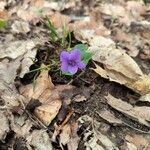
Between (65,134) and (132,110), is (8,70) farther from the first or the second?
(132,110)

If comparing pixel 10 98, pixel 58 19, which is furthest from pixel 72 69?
pixel 58 19

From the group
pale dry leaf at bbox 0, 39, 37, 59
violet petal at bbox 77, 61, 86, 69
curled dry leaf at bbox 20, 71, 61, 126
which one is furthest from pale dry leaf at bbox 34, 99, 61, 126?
pale dry leaf at bbox 0, 39, 37, 59

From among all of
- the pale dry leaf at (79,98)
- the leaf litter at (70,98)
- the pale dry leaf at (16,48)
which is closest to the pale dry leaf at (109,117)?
the leaf litter at (70,98)

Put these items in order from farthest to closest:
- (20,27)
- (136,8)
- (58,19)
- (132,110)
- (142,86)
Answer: (136,8) < (58,19) < (20,27) < (142,86) < (132,110)

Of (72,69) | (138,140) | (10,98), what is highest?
(72,69)

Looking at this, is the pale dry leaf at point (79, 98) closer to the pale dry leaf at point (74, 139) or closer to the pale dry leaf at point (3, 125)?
the pale dry leaf at point (74, 139)

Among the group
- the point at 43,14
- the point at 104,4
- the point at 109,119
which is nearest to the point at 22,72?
the point at 109,119
